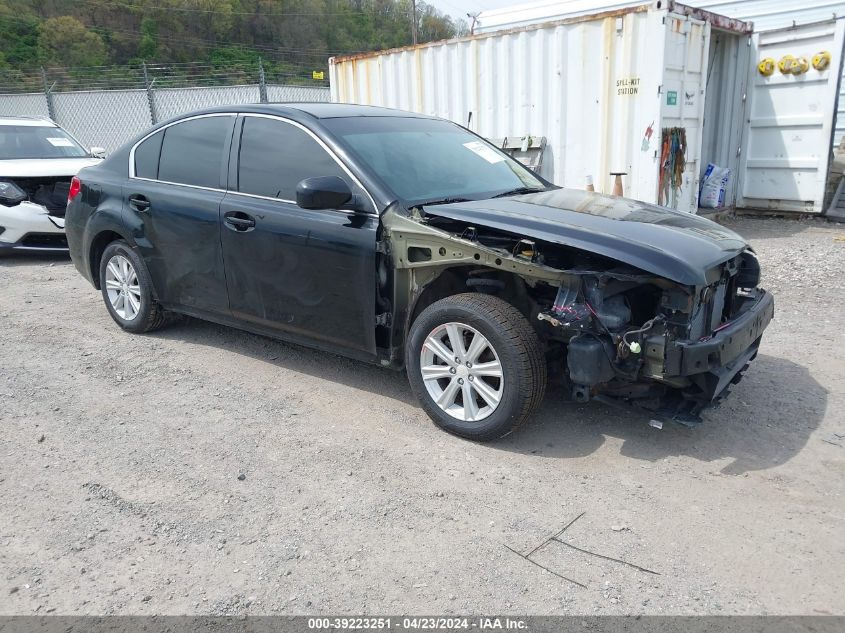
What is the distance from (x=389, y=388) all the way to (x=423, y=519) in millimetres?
1490

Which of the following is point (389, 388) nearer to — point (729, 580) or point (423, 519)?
point (423, 519)

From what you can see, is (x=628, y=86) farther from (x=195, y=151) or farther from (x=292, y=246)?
(x=292, y=246)

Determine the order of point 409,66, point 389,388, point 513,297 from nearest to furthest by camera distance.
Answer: point 513,297 < point 389,388 < point 409,66

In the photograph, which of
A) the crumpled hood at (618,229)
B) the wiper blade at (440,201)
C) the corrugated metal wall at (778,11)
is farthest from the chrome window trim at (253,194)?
the corrugated metal wall at (778,11)

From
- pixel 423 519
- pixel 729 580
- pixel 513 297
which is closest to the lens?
pixel 729 580

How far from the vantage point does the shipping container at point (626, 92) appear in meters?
8.23

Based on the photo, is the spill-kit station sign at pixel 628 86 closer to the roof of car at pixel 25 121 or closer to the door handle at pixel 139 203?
the door handle at pixel 139 203

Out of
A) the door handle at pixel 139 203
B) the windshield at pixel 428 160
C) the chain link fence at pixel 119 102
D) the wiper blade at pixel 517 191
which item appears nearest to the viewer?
the windshield at pixel 428 160

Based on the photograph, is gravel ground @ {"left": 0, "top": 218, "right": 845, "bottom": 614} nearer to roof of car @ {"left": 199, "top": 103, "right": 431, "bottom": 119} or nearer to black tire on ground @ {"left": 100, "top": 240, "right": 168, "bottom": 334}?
black tire on ground @ {"left": 100, "top": 240, "right": 168, "bottom": 334}

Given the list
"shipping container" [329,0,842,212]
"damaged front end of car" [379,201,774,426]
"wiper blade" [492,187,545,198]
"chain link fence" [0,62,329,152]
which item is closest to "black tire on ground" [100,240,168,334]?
"damaged front end of car" [379,201,774,426]

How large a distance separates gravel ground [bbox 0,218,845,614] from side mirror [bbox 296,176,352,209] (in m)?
1.20

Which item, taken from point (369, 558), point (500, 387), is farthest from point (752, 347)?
point (369, 558)

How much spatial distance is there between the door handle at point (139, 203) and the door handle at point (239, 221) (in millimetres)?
865

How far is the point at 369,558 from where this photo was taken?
2.79 metres
